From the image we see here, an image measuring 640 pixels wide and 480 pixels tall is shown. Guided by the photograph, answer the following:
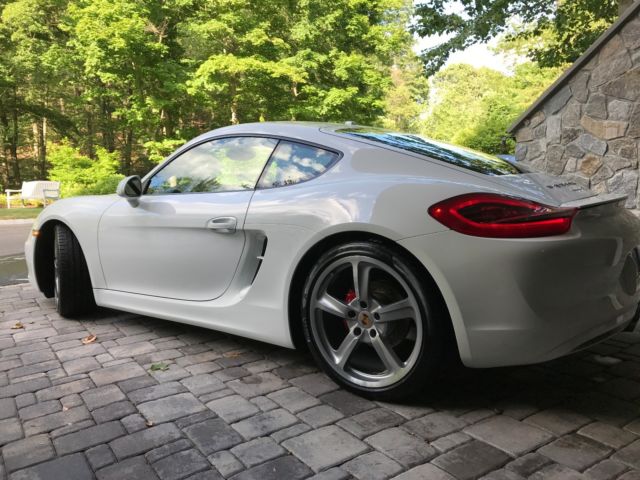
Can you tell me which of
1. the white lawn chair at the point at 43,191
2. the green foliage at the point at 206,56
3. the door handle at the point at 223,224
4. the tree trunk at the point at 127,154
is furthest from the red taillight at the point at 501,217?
the tree trunk at the point at 127,154

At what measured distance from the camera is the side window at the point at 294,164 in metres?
2.71

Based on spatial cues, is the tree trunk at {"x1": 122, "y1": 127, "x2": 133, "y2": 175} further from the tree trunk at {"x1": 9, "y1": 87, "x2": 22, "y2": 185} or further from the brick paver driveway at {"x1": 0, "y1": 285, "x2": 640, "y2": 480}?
the brick paver driveway at {"x1": 0, "y1": 285, "x2": 640, "y2": 480}

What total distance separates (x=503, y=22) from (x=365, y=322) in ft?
39.7

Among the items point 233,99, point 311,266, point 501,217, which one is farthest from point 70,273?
point 233,99

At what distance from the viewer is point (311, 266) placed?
2623 mm

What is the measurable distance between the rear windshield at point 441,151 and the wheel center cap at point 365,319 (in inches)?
31.9

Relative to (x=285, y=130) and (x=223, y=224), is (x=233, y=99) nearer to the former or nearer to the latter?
(x=285, y=130)

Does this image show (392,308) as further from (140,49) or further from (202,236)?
(140,49)

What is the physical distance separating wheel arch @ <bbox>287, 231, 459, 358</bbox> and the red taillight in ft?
0.81

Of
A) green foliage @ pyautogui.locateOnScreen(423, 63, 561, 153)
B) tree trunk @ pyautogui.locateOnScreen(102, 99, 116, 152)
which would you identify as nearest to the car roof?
green foliage @ pyautogui.locateOnScreen(423, 63, 561, 153)

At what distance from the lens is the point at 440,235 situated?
7.09ft

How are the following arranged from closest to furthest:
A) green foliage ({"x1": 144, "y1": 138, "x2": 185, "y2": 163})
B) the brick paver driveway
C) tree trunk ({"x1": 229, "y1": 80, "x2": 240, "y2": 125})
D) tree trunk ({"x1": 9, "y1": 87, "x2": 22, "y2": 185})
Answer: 1. the brick paver driveway
2. tree trunk ({"x1": 229, "y1": 80, "x2": 240, "y2": 125})
3. green foliage ({"x1": 144, "y1": 138, "x2": 185, "y2": 163})
4. tree trunk ({"x1": 9, "y1": 87, "x2": 22, "y2": 185})

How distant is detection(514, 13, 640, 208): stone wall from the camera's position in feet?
20.3

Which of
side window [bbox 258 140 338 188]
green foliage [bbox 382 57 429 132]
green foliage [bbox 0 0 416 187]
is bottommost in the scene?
side window [bbox 258 140 338 188]
